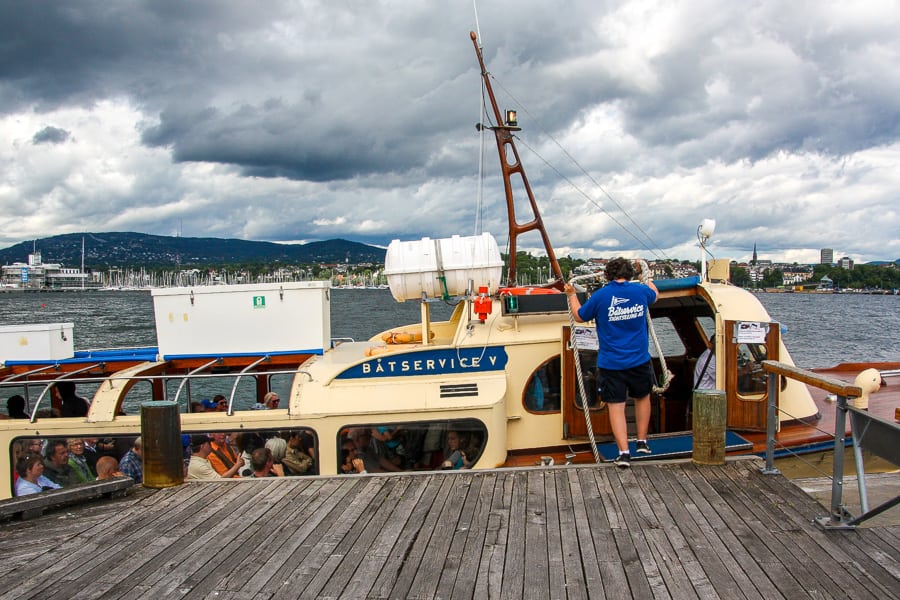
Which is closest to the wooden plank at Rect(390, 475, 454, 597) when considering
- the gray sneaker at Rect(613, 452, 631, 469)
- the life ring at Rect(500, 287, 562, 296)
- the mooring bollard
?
the gray sneaker at Rect(613, 452, 631, 469)

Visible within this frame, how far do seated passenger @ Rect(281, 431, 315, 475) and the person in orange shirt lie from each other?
56cm

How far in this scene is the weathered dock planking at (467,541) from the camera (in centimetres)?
362

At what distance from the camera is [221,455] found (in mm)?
6953

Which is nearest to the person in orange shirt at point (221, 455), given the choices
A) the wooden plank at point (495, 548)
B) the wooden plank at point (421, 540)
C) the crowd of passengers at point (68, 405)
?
the crowd of passengers at point (68, 405)

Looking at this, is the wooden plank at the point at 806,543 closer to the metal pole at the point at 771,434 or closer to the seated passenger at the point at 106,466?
the metal pole at the point at 771,434

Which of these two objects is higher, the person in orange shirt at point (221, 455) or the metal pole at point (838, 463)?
the metal pole at point (838, 463)

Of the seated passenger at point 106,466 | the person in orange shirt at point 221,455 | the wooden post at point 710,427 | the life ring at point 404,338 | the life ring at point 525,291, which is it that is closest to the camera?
the wooden post at point 710,427

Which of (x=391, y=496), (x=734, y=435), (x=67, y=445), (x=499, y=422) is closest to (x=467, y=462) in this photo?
(x=499, y=422)

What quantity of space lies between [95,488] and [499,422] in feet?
11.9

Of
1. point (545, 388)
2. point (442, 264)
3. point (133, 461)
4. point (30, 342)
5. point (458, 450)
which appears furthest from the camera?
point (30, 342)

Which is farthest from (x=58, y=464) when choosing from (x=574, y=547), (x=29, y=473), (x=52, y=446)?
(x=574, y=547)

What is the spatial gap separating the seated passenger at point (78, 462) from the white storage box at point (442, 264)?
3802mm

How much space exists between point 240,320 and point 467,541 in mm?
5437

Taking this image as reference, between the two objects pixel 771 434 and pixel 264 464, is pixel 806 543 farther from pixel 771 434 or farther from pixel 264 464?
pixel 264 464
